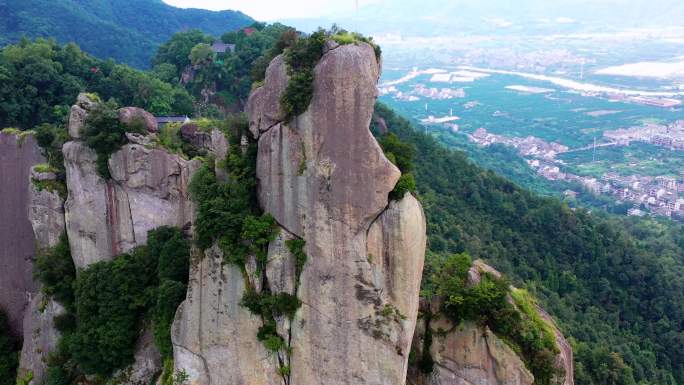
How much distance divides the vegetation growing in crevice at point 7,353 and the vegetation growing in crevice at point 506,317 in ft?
65.9

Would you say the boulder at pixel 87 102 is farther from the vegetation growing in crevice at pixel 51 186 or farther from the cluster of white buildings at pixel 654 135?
the cluster of white buildings at pixel 654 135

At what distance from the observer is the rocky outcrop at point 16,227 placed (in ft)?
83.1

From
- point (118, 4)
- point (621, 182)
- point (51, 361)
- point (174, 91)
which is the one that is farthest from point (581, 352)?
point (118, 4)

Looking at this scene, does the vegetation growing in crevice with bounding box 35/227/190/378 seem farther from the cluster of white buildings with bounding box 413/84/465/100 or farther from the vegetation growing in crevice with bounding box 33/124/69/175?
the cluster of white buildings with bounding box 413/84/465/100

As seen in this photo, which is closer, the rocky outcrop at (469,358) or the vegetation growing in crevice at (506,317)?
the rocky outcrop at (469,358)

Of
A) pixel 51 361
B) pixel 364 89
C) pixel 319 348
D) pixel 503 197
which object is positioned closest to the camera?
pixel 364 89

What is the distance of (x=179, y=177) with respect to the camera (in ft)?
72.5

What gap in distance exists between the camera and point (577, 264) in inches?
1542

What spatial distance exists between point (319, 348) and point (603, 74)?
172069 mm

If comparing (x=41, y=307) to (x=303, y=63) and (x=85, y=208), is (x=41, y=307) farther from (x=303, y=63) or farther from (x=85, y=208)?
(x=303, y=63)

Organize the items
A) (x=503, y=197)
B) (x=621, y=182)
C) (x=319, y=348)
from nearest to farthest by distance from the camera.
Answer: (x=319, y=348) → (x=503, y=197) → (x=621, y=182)

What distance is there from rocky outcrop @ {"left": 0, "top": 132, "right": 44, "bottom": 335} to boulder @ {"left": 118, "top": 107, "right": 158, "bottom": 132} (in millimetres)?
6273

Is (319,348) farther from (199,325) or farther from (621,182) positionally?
(621,182)

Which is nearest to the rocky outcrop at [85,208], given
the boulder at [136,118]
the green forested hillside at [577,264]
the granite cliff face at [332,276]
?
the boulder at [136,118]
